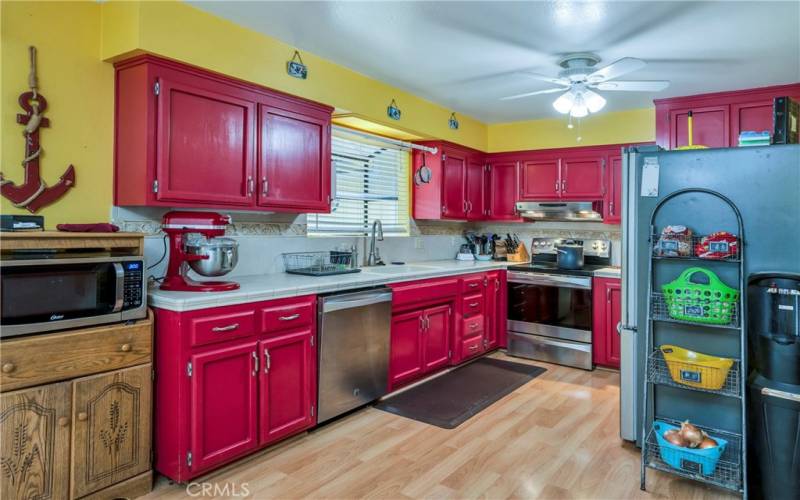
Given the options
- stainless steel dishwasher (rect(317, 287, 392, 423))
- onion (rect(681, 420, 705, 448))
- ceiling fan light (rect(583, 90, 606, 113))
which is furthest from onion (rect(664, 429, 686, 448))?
ceiling fan light (rect(583, 90, 606, 113))

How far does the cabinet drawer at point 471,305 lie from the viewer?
4367 millimetres

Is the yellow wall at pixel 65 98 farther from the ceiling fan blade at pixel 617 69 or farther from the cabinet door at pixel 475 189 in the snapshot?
the cabinet door at pixel 475 189

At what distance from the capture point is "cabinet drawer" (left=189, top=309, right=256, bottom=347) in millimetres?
2344

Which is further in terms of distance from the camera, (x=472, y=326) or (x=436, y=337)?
(x=472, y=326)

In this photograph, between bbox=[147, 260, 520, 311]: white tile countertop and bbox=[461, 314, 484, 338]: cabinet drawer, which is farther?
bbox=[461, 314, 484, 338]: cabinet drawer

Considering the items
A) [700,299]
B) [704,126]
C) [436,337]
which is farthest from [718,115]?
[436,337]

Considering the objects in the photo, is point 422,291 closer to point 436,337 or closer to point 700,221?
point 436,337

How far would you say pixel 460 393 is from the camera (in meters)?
3.71

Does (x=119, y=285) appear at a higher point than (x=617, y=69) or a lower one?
lower

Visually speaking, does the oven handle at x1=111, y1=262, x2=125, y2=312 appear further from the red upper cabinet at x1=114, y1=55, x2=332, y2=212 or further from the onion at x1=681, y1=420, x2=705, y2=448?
the onion at x1=681, y1=420, x2=705, y2=448

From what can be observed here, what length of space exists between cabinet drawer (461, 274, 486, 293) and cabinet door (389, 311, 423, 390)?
66 cm

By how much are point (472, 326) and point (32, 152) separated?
3.39 meters

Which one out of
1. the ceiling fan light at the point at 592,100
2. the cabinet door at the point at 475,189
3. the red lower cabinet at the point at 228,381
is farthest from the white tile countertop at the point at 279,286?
the ceiling fan light at the point at 592,100

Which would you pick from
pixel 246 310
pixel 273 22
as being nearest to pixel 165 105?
pixel 273 22
